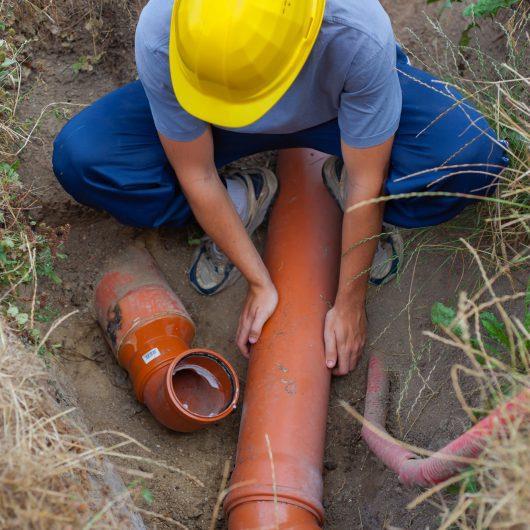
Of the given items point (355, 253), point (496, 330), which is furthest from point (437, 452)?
point (355, 253)

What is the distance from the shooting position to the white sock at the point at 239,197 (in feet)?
9.29

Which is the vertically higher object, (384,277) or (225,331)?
(384,277)

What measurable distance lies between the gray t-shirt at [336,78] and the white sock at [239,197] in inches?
21.4

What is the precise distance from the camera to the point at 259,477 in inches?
85.8

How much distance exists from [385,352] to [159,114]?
1088mm

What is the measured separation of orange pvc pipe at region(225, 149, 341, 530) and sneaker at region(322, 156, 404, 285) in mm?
37

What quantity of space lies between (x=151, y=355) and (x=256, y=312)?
369 millimetres

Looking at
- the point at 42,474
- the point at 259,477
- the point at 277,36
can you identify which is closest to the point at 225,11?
the point at 277,36

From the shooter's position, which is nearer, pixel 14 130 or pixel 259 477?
pixel 259 477

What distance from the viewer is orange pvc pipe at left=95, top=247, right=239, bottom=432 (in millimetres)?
2428

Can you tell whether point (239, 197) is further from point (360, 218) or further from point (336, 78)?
point (336, 78)

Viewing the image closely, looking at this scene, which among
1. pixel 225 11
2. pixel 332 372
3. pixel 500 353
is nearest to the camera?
pixel 225 11

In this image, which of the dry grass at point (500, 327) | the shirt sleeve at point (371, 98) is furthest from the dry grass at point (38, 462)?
the shirt sleeve at point (371, 98)

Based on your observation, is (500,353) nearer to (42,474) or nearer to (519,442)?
(519,442)
